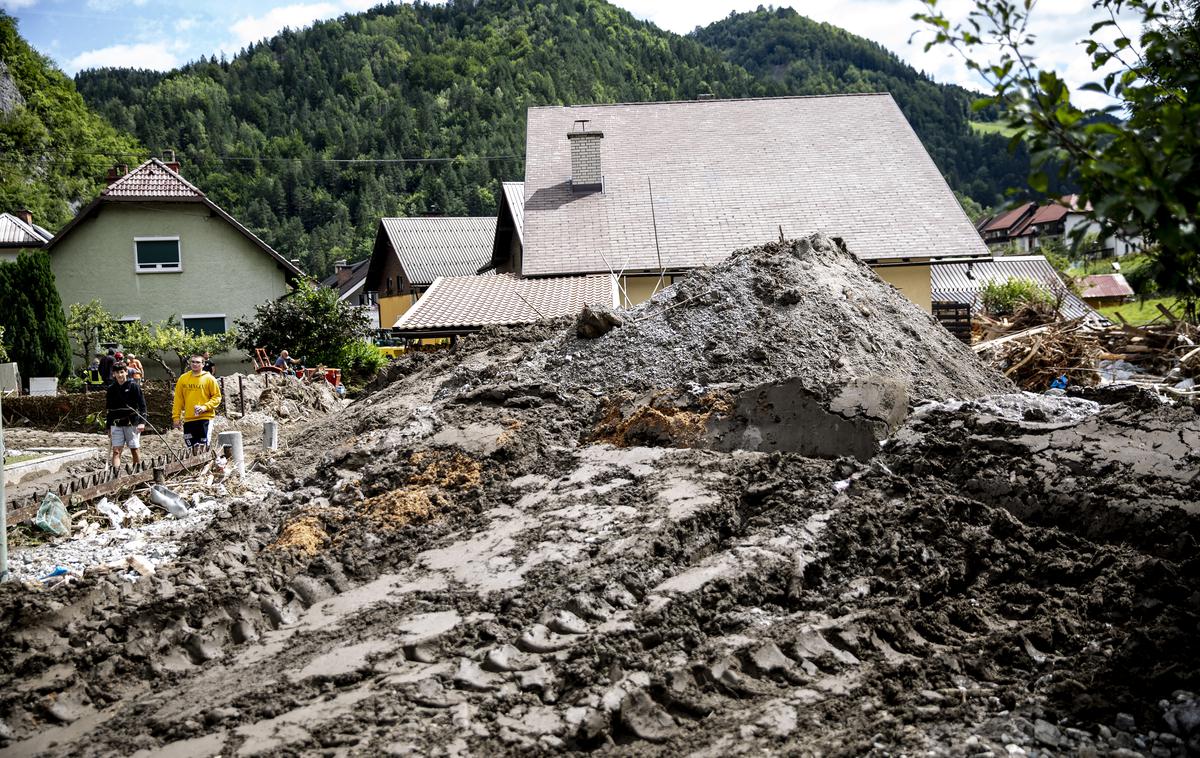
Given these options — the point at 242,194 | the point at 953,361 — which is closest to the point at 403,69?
the point at 242,194

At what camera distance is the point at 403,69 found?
108m

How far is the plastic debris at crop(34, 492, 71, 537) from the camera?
A: 9.34m

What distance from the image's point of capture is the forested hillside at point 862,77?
4466 inches

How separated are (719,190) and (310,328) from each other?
1044cm

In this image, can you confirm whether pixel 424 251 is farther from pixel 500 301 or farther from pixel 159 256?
pixel 500 301

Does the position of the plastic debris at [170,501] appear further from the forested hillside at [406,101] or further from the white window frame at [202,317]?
the forested hillside at [406,101]

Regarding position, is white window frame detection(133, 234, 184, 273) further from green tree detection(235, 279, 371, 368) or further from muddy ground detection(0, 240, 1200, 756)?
muddy ground detection(0, 240, 1200, 756)

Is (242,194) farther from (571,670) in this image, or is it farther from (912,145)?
(571,670)

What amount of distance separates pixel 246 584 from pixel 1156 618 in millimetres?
5622

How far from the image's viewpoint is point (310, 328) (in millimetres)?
23469

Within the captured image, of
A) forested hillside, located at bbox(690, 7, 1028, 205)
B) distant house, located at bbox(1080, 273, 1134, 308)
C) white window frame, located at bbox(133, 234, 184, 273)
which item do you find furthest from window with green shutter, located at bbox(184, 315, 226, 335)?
forested hillside, located at bbox(690, 7, 1028, 205)

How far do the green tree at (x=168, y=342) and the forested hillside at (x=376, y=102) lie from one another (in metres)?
55.2

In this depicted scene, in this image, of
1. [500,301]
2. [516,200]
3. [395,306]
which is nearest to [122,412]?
[500,301]

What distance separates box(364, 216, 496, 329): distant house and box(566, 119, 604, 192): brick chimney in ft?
65.2
